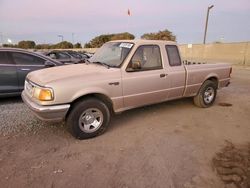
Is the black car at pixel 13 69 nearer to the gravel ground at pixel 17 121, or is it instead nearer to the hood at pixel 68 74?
the gravel ground at pixel 17 121

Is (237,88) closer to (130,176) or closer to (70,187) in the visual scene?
(130,176)

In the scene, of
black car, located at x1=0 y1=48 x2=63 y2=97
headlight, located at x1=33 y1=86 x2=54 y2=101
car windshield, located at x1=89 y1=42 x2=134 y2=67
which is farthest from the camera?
black car, located at x1=0 y1=48 x2=63 y2=97

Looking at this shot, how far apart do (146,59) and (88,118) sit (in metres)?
1.84

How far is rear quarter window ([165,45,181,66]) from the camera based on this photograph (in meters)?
5.30

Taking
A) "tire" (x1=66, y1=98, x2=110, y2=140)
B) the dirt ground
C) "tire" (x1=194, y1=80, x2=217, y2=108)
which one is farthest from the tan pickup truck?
the dirt ground

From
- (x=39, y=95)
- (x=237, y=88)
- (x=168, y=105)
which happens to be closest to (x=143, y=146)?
(x=39, y=95)

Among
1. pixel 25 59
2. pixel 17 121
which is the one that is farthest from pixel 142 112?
pixel 25 59

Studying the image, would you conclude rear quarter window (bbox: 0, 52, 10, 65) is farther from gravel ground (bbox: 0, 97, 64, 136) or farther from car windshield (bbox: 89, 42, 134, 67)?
car windshield (bbox: 89, 42, 134, 67)

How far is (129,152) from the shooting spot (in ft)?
12.4

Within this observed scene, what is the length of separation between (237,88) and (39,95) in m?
8.30

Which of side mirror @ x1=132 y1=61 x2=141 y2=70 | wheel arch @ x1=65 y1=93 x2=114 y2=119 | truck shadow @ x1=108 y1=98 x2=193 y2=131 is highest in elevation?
side mirror @ x1=132 y1=61 x2=141 y2=70

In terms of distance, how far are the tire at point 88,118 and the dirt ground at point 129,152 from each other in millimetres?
168

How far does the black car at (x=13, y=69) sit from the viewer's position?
6.17 meters

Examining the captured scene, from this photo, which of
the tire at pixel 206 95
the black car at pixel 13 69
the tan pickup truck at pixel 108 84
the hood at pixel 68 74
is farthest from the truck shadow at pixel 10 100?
the tire at pixel 206 95
